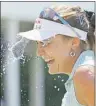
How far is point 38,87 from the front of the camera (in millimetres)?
2967

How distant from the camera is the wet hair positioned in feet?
4.59

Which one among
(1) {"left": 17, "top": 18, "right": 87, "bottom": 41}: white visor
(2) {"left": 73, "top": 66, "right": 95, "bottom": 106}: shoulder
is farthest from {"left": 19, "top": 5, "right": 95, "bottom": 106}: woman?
(2) {"left": 73, "top": 66, "right": 95, "bottom": 106}: shoulder

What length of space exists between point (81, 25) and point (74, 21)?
0.10 ft

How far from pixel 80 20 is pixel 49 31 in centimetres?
13

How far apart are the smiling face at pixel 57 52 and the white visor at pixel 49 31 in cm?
2

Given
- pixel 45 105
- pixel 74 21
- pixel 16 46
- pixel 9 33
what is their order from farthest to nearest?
pixel 9 33
pixel 45 105
pixel 16 46
pixel 74 21

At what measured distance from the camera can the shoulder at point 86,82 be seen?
1.19 meters

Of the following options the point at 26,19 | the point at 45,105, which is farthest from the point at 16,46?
the point at 26,19

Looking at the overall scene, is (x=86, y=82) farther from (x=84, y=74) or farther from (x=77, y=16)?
(x=77, y=16)

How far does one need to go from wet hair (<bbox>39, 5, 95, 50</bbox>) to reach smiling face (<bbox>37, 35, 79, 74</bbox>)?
6cm

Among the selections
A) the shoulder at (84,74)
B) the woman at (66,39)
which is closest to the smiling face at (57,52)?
the woman at (66,39)

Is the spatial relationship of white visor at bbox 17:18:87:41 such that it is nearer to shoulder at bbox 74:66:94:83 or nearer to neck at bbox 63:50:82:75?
neck at bbox 63:50:82:75

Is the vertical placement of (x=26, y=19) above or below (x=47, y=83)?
above

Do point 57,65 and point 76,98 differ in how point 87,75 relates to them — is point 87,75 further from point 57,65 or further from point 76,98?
point 57,65
